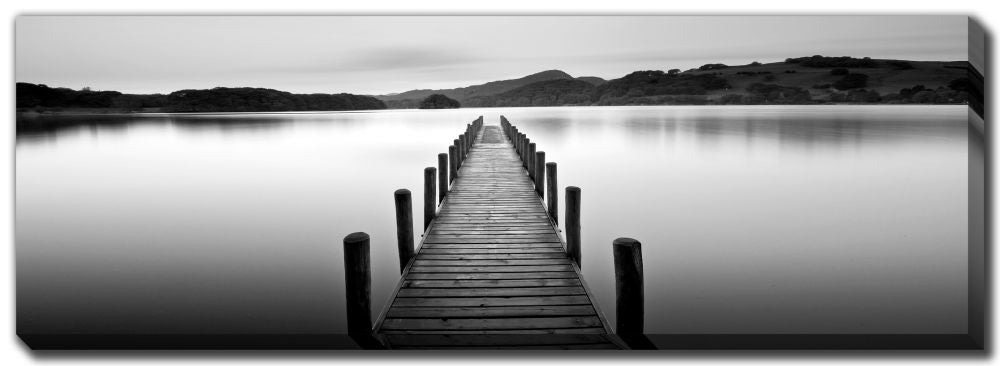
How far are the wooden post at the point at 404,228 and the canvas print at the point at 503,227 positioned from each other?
2 cm

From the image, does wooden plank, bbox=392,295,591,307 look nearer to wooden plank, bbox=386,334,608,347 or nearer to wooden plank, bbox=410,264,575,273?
wooden plank, bbox=386,334,608,347

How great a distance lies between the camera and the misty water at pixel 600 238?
539 centimetres

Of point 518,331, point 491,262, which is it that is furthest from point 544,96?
point 518,331

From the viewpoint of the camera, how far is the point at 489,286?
4262mm

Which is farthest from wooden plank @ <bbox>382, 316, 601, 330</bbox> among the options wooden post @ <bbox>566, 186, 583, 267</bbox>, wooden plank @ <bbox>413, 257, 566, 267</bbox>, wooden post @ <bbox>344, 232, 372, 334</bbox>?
wooden post @ <bbox>566, 186, 583, 267</bbox>

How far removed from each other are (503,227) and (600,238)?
313 centimetres

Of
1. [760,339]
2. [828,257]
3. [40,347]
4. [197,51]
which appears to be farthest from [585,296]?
[197,51]

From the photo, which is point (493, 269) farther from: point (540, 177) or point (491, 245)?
point (540, 177)

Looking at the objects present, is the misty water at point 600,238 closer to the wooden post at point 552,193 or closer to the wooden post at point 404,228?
the wooden post at point 552,193

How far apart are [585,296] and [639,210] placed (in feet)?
23.1

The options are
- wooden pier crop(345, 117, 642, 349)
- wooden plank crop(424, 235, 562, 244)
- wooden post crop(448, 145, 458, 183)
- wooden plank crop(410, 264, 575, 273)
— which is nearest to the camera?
wooden pier crop(345, 117, 642, 349)

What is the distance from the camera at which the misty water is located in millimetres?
5391

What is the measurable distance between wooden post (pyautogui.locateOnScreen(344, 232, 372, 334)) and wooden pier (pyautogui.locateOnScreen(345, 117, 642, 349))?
0.02 m

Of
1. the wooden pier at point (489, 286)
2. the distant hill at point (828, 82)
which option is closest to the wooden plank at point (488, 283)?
the wooden pier at point (489, 286)
